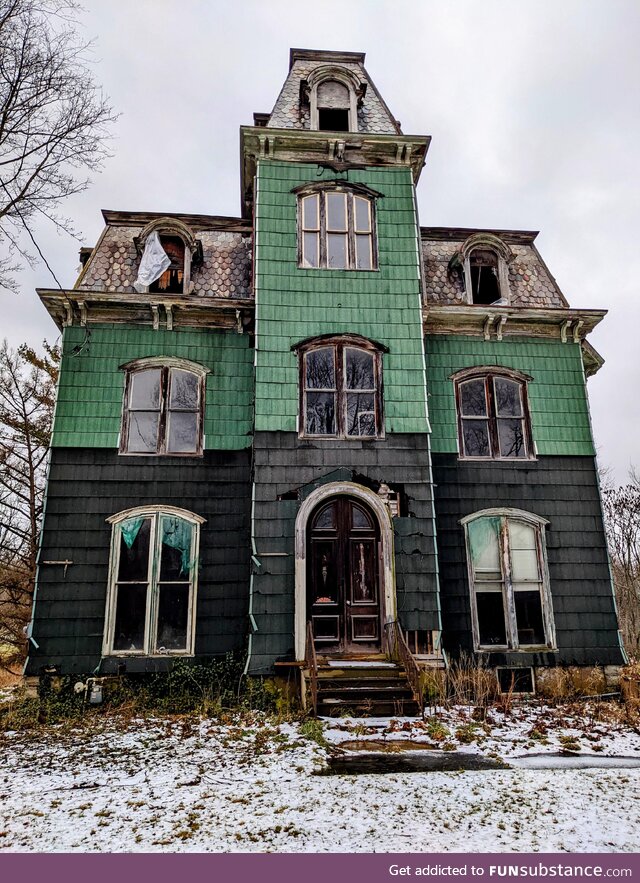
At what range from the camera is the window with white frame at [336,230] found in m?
12.3

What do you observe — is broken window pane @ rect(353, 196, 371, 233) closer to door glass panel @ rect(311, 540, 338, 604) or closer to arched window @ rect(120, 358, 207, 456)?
arched window @ rect(120, 358, 207, 456)

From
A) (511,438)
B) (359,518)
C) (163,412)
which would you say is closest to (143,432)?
(163,412)

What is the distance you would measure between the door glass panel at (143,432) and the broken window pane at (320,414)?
2964 millimetres

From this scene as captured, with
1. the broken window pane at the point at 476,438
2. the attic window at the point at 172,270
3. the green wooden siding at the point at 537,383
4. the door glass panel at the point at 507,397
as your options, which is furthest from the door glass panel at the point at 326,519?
the attic window at the point at 172,270

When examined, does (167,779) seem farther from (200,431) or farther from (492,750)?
(200,431)

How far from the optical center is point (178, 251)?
12922 mm

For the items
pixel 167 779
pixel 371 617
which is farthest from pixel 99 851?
pixel 371 617

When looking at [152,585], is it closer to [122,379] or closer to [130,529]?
[130,529]

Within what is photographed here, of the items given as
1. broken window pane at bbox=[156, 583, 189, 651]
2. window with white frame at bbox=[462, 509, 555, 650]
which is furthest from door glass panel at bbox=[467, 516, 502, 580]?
broken window pane at bbox=[156, 583, 189, 651]

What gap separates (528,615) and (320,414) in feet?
18.0

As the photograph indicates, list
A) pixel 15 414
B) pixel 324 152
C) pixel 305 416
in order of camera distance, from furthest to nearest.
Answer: pixel 15 414 < pixel 324 152 < pixel 305 416

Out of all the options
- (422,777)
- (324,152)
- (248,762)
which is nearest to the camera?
(422,777)

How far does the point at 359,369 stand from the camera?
11.8 meters

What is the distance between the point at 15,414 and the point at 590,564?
1616cm
